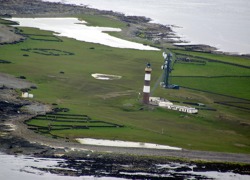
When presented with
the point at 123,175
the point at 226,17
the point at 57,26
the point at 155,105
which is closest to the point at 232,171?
the point at 123,175

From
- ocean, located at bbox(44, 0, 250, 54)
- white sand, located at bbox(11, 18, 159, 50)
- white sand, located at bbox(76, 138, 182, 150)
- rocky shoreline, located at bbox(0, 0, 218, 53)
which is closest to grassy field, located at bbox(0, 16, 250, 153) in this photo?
white sand, located at bbox(76, 138, 182, 150)

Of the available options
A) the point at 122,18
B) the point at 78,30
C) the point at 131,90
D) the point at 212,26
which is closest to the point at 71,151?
the point at 131,90

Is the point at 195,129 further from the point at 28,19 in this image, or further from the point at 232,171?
the point at 28,19

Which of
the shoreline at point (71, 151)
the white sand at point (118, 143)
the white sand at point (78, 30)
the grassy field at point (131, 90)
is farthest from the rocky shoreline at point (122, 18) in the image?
the shoreline at point (71, 151)

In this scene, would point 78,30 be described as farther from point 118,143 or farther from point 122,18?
point 118,143

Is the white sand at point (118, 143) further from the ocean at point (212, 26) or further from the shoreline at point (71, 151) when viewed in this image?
the ocean at point (212, 26)

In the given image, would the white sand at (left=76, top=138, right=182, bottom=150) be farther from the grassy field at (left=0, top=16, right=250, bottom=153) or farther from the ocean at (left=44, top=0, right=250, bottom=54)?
the ocean at (left=44, top=0, right=250, bottom=54)
